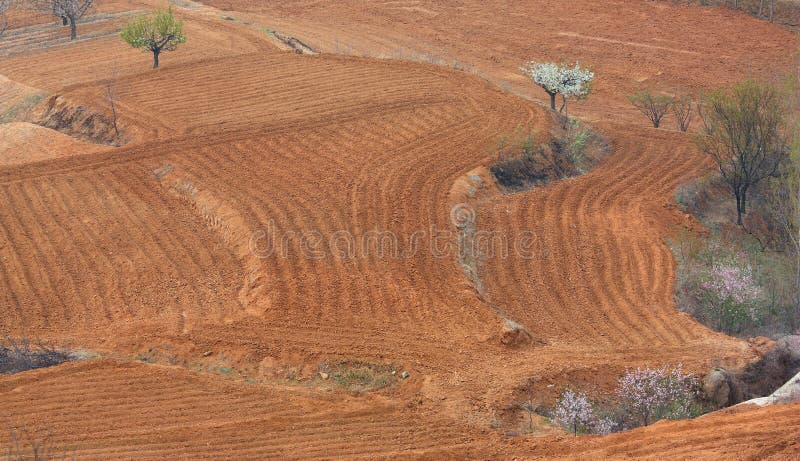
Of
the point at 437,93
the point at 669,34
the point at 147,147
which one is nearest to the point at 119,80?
the point at 147,147

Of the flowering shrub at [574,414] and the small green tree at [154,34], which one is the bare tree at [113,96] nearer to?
the small green tree at [154,34]

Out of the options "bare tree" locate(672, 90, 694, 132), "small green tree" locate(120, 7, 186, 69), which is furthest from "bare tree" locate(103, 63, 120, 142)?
"bare tree" locate(672, 90, 694, 132)

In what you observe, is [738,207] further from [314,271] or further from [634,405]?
[314,271]

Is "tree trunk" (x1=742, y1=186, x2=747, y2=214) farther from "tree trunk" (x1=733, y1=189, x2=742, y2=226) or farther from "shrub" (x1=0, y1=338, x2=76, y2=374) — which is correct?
"shrub" (x1=0, y1=338, x2=76, y2=374)

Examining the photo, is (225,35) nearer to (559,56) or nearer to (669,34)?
(559,56)

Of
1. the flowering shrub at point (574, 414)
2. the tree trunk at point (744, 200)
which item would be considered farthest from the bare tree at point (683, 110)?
the flowering shrub at point (574, 414)
